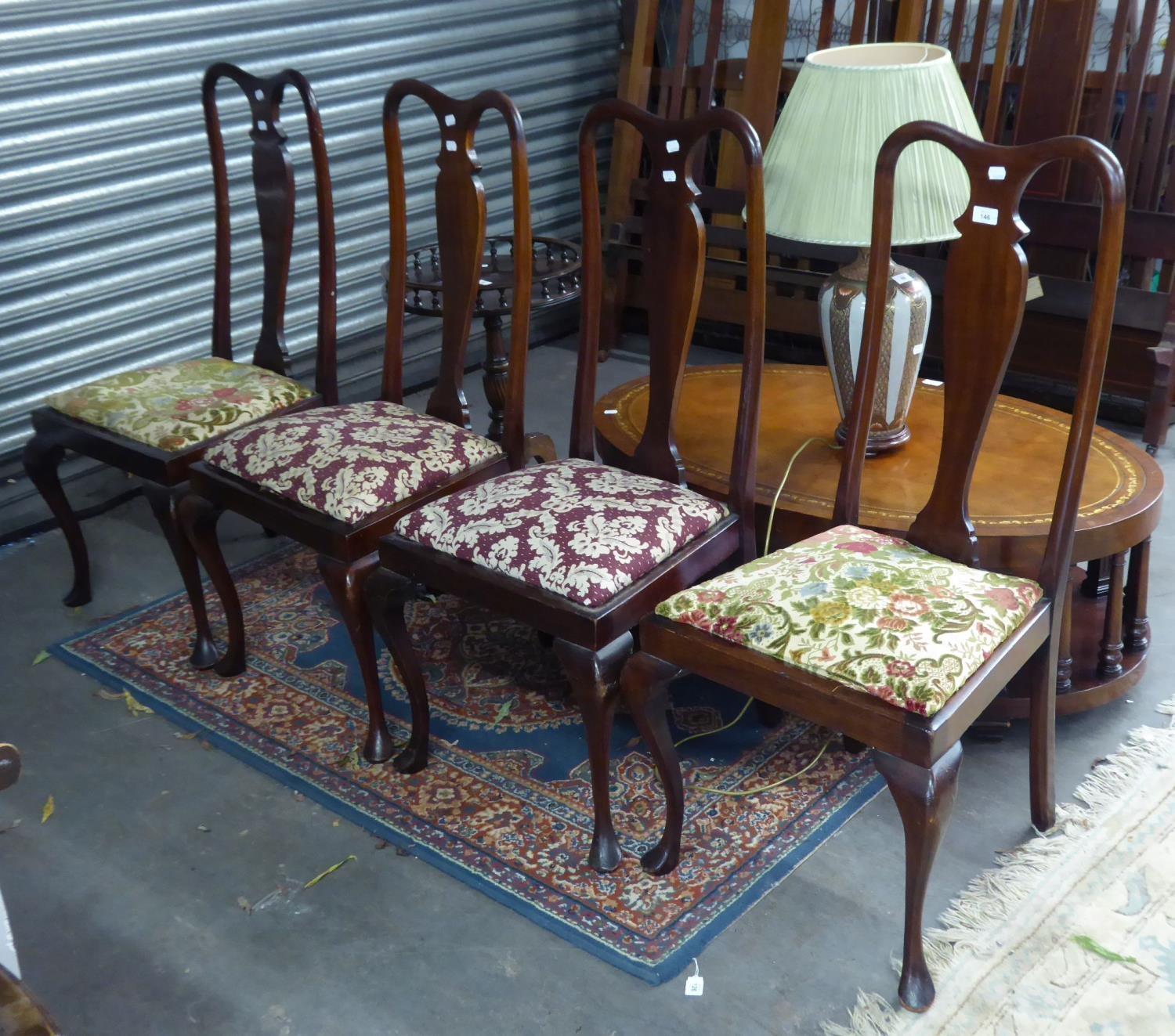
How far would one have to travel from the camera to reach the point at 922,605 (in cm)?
164

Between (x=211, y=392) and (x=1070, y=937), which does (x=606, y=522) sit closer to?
(x=1070, y=937)

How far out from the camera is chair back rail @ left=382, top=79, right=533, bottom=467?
2.11 metres

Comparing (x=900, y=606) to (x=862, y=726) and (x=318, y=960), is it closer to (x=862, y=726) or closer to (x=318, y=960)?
(x=862, y=726)

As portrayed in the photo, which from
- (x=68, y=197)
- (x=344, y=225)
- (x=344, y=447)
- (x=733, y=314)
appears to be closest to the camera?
(x=344, y=447)

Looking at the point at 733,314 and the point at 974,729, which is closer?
the point at 974,729

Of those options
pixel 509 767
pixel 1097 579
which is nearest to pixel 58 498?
pixel 509 767

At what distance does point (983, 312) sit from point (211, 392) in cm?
159

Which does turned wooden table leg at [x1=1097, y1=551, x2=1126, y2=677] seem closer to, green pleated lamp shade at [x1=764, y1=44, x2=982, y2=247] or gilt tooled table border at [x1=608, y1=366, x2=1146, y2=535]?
gilt tooled table border at [x1=608, y1=366, x2=1146, y2=535]

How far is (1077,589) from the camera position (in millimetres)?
2500

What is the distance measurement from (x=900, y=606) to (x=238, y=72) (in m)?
1.77

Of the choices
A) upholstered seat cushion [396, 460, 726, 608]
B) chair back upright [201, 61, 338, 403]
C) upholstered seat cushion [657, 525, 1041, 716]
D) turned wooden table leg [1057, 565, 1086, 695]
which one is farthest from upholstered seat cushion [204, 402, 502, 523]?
turned wooden table leg [1057, 565, 1086, 695]

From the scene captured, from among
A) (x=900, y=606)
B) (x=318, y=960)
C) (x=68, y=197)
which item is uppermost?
(x=68, y=197)

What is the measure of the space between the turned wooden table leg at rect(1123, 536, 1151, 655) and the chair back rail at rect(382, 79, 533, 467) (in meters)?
1.19

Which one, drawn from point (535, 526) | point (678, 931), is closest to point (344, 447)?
point (535, 526)
